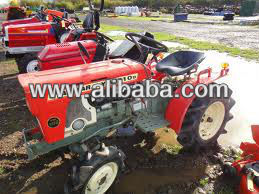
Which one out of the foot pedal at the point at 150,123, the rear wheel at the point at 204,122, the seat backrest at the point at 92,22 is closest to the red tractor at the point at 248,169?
the rear wheel at the point at 204,122

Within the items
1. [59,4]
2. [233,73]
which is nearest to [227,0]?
[59,4]

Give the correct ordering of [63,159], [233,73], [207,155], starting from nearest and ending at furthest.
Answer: [63,159] < [207,155] < [233,73]

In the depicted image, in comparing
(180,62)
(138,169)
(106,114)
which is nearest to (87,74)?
(106,114)

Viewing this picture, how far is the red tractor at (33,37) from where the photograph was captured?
6.22 metres

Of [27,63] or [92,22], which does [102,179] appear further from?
[27,63]

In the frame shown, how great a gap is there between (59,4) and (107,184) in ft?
123

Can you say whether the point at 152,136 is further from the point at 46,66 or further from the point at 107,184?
the point at 46,66

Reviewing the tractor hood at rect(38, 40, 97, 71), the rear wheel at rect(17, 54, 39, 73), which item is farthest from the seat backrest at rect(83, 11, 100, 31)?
the rear wheel at rect(17, 54, 39, 73)

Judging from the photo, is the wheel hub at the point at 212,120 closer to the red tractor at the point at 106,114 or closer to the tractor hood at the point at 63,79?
the red tractor at the point at 106,114

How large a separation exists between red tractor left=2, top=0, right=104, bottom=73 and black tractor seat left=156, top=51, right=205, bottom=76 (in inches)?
116

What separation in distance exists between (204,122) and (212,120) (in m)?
0.12

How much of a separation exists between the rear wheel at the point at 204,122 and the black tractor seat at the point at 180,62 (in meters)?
0.41

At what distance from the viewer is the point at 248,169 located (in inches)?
104

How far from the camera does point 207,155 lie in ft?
10.9
